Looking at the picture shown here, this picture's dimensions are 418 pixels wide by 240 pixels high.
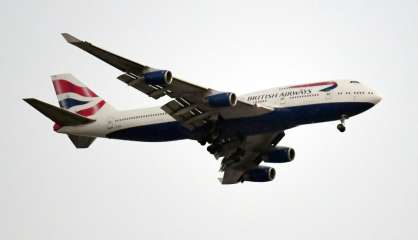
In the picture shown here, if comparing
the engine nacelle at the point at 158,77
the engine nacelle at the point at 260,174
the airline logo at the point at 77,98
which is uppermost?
the airline logo at the point at 77,98

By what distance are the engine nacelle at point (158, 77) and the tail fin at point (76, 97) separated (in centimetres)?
1251

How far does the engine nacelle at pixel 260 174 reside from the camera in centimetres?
6075

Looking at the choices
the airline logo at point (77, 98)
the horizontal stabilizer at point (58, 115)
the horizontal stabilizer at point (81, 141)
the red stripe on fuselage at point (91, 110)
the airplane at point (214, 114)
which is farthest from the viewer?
the airline logo at point (77, 98)

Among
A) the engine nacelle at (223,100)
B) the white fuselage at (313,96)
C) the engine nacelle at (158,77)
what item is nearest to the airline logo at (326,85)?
the white fuselage at (313,96)

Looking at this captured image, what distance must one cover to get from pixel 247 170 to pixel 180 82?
564 inches

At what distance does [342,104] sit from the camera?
50312mm

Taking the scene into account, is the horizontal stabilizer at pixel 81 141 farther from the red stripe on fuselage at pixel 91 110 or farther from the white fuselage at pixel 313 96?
the white fuselage at pixel 313 96

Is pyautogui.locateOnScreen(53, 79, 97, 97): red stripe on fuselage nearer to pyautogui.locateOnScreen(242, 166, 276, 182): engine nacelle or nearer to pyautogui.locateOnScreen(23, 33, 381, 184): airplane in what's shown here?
pyautogui.locateOnScreen(23, 33, 381, 184): airplane

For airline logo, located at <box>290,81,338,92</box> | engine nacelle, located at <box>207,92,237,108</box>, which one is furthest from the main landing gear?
engine nacelle, located at <box>207,92,237,108</box>

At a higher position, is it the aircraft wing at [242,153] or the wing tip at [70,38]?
the wing tip at [70,38]

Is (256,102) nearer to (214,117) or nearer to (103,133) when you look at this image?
(214,117)

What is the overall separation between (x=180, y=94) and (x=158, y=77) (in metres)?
3.87

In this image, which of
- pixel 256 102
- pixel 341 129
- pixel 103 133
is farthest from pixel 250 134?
pixel 103 133

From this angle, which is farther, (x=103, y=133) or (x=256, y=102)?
(x=103, y=133)
